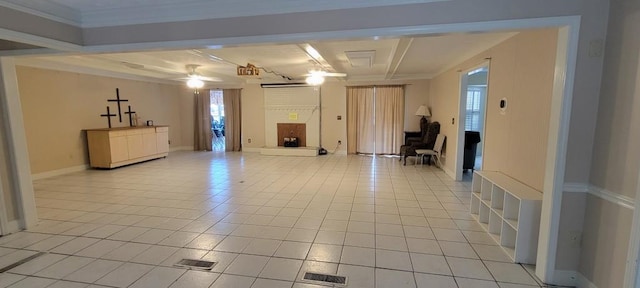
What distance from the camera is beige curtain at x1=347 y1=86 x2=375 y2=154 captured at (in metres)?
8.28

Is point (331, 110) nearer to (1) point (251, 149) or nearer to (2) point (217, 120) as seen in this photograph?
(1) point (251, 149)

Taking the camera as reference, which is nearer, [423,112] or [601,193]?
[601,193]

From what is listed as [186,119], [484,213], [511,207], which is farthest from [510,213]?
[186,119]

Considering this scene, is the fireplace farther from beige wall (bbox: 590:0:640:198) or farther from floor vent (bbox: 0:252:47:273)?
beige wall (bbox: 590:0:640:198)

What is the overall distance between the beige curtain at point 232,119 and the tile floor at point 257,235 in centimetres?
385

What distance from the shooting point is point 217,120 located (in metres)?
10.1

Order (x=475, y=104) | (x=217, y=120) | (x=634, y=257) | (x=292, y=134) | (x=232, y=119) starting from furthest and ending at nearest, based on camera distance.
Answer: (x=217, y=120), (x=232, y=119), (x=292, y=134), (x=475, y=104), (x=634, y=257)

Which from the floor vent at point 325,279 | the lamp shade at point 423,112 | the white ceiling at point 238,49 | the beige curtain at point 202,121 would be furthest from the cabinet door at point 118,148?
the lamp shade at point 423,112

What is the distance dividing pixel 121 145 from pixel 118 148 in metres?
0.10

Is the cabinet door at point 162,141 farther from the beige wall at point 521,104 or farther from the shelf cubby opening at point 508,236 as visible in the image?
the shelf cubby opening at point 508,236

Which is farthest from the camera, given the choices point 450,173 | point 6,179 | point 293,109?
point 293,109

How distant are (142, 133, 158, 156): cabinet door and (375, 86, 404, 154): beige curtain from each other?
6.10m

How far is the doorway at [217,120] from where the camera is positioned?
942cm

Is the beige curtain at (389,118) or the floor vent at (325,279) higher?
the beige curtain at (389,118)
